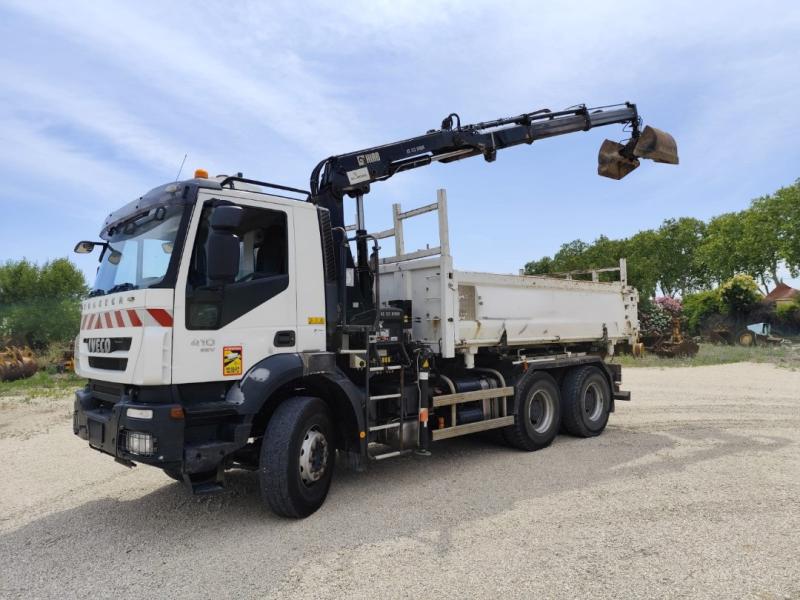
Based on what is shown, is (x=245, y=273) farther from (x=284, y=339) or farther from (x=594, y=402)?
(x=594, y=402)

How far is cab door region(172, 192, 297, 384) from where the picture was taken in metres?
4.58

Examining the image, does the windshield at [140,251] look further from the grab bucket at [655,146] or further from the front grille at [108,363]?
the grab bucket at [655,146]

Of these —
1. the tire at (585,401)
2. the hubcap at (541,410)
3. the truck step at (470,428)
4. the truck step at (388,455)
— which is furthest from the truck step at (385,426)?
the tire at (585,401)

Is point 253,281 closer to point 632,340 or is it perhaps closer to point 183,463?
point 183,463

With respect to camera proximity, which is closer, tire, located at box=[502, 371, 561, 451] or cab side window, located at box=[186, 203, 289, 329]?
cab side window, located at box=[186, 203, 289, 329]

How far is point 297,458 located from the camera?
4875 millimetres

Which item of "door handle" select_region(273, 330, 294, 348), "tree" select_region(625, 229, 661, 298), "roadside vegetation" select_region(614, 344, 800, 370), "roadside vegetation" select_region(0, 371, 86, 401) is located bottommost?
"roadside vegetation" select_region(614, 344, 800, 370)

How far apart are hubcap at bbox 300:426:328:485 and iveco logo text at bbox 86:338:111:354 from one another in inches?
72.7

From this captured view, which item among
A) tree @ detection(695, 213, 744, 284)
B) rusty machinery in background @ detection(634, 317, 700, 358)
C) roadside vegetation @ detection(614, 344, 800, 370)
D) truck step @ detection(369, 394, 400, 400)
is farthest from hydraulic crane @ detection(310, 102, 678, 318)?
tree @ detection(695, 213, 744, 284)

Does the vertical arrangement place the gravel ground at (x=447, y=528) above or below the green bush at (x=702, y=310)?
below

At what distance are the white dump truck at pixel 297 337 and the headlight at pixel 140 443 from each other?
0.02 metres

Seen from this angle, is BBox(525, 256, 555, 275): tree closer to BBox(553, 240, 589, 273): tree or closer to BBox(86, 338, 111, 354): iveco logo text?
BBox(553, 240, 589, 273): tree

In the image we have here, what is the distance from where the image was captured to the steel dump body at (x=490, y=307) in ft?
21.5

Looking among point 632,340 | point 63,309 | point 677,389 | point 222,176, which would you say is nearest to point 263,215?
point 222,176
